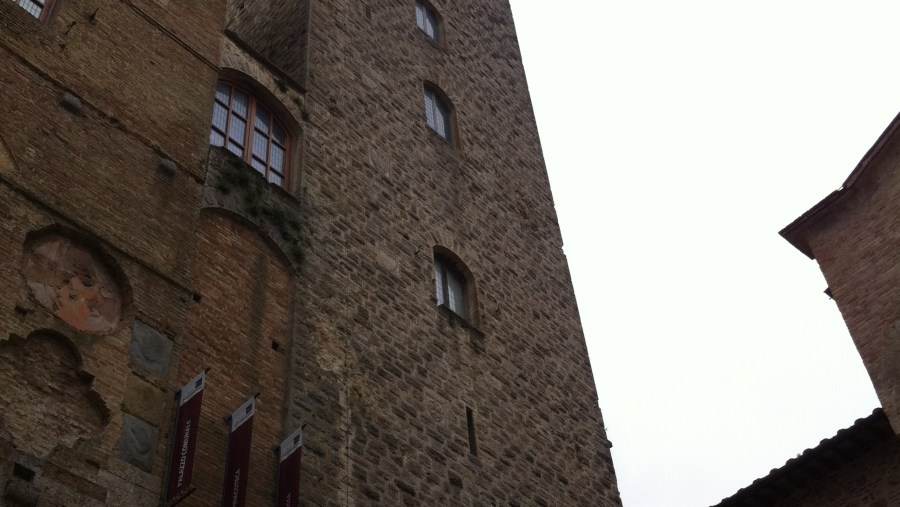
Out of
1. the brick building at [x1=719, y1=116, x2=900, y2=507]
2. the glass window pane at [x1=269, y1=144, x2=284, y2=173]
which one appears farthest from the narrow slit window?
the glass window pane at [x1=269, y1=144, x2=284, y2=173]

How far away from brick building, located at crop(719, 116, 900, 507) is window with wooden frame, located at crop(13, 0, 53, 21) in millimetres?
8670

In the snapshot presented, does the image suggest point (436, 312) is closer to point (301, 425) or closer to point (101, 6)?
point (301, 425)

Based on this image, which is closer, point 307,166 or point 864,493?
point 864,493

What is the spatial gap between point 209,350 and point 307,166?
356 cm

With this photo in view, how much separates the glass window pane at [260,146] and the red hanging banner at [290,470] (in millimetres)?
4113

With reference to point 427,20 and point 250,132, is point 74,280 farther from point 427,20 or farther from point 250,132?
point 427,20

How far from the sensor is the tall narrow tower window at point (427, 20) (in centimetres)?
1881

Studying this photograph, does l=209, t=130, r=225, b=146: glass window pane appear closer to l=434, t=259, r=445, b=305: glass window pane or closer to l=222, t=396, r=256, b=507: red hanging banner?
l=434, t=259, r=445, b=305: glass window pane

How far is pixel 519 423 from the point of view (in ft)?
44.1

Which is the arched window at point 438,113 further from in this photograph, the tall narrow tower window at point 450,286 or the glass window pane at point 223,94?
the glass window pane at point 223,94

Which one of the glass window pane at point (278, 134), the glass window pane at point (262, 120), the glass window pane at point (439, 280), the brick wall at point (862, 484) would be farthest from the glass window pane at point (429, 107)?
the brick wall at point (862, 484)

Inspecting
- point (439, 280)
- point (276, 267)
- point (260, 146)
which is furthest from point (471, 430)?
point (260, 146)

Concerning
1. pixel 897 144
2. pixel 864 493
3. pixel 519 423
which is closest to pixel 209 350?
pixel 519 423

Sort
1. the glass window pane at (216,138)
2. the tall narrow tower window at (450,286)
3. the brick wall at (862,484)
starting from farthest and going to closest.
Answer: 1. the tall narrow tower window at (450,286)
2. the glass window pane at (216,138)
3. the brick wall at (862,484)
